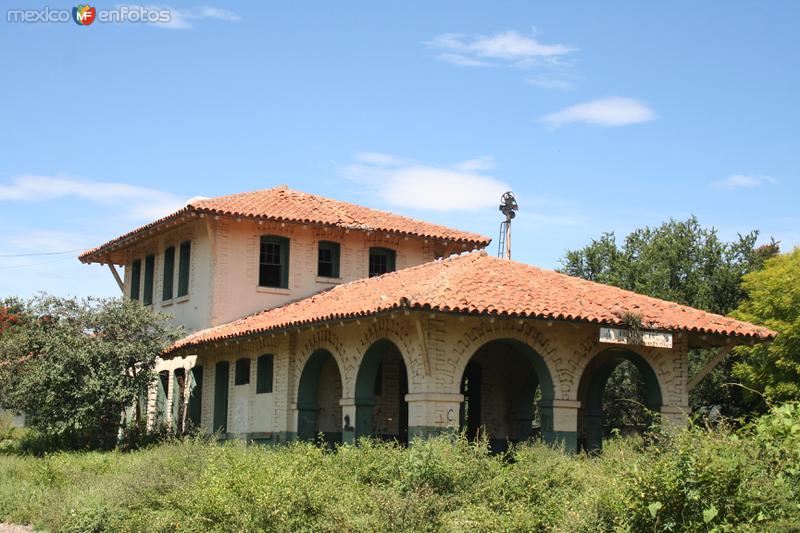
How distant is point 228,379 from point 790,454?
58.4 feet

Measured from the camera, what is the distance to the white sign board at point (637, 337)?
1928 centimetres

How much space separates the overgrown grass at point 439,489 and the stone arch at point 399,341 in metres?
1.41

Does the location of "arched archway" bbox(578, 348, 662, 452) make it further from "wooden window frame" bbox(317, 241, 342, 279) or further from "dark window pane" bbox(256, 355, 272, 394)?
"wooden window frame" bbox(317, 241, 342, 279)

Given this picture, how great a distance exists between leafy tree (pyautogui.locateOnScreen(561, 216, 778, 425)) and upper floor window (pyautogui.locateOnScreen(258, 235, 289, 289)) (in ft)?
48.5

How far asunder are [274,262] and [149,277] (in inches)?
233

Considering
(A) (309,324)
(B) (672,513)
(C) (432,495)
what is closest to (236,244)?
(A) (309,324)

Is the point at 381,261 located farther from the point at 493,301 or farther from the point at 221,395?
the point at 493,301

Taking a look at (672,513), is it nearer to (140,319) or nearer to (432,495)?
(432,495)

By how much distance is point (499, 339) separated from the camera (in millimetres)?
19281

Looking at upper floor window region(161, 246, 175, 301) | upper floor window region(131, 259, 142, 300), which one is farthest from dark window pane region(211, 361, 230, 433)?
upper floor window region(131, 259, 142, 300)

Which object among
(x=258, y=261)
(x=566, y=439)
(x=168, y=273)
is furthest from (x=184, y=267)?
(x=566, y=439)

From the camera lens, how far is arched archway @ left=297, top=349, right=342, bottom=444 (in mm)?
22516

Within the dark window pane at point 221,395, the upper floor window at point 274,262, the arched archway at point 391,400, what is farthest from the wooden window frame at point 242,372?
the arched archway at point 391,400

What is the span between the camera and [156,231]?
1141 inches
